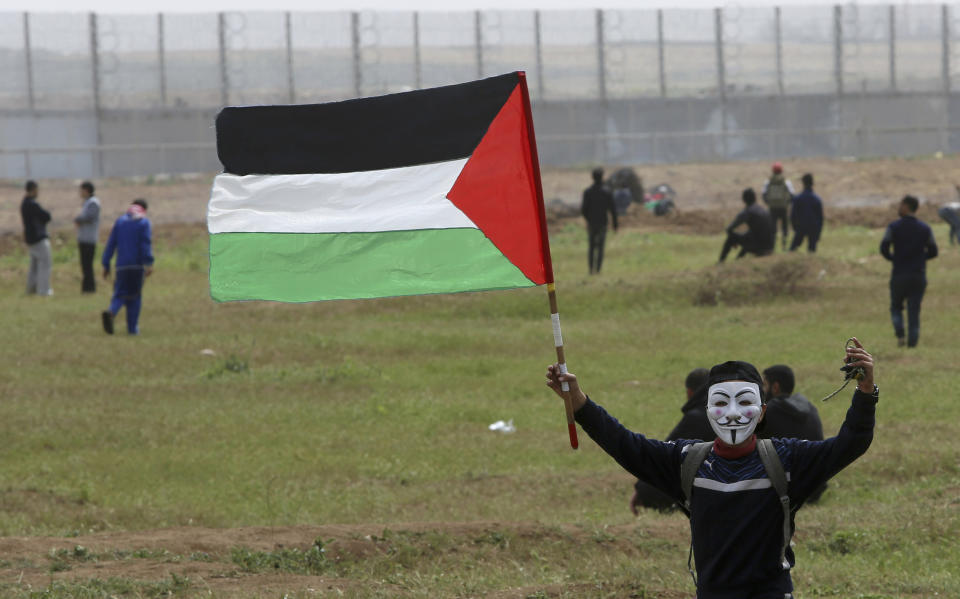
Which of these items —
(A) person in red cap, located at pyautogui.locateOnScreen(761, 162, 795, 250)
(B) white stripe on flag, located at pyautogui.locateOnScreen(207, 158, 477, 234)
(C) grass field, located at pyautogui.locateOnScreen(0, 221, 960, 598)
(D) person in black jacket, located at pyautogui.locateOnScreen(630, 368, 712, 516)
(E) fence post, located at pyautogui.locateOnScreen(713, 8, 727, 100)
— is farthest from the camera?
(E) fence post, located at pyautogui.locateOnScreen(713, 8, 727, 100)

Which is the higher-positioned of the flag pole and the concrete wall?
the concrete wall

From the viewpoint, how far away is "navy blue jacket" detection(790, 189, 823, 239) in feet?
80.4

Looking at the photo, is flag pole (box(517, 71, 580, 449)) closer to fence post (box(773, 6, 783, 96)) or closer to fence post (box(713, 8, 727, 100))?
fence post (box(713, 8, 727, 100))

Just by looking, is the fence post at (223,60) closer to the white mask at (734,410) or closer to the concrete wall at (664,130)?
the concrete wall at (664,130)

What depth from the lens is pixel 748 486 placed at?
4598 mm

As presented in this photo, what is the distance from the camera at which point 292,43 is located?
165ft

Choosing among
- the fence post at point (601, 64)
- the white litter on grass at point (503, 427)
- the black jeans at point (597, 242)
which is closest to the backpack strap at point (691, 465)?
the white litter on grass at point (503, 427)

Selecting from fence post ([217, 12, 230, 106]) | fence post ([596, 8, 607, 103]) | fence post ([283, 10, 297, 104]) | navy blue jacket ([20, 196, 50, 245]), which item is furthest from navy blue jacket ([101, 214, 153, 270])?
fence post ([596, 8, 607, 103])

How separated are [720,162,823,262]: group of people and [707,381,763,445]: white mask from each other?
16942 mm

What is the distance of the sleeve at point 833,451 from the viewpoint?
454 cm

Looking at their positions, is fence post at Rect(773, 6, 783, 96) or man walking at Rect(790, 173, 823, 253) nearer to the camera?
man walking at Rect(790, 173, 823, 253)

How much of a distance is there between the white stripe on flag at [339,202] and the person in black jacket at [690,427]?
9.01ft

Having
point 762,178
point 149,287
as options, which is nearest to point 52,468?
point 149,287

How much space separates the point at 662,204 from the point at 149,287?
18731 mm
